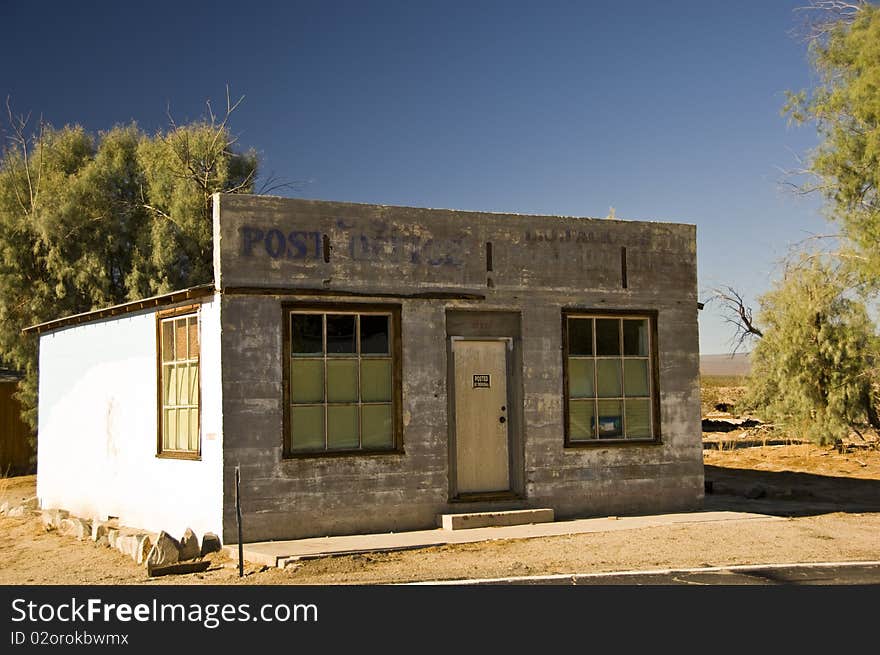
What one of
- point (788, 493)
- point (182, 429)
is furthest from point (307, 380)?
point (788, 493)

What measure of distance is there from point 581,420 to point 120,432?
6679mm

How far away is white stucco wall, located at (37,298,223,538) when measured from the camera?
12.5 m

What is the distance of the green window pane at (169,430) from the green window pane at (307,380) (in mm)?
1854

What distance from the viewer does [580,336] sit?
47.6ft

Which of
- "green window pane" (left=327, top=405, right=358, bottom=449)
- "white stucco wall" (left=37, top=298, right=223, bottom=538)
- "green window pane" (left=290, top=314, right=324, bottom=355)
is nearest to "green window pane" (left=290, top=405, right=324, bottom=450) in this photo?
"green window pane" (left=327, top=405, right=358, bottom=449)

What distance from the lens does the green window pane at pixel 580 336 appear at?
14445 millimetres

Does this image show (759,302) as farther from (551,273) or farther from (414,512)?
(414,512)

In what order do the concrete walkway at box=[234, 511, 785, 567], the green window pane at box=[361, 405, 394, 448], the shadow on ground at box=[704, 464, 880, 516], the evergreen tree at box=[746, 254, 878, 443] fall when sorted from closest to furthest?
the concrete walkway at box=[234, 511, 785, 567], the green window pane at box=[361, 405, 394, 448], the shadow on ground at box=[704, 464, 880, 516], the evergreen tree at box=[746, 254, 878, 443]

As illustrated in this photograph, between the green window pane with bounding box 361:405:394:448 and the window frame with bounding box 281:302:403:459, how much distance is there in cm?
5

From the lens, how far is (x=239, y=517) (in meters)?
10.9

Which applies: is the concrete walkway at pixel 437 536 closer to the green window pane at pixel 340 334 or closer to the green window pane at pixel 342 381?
the green window pane at pixel 342 381

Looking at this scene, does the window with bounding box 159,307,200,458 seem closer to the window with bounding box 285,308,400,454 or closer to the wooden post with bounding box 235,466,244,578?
the wooden post with bounding box 235,466,244,578
